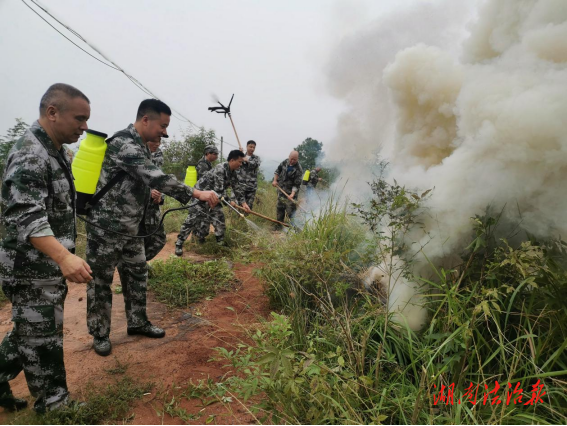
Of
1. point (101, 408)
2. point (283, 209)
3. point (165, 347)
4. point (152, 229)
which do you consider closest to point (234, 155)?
point (283, 209)

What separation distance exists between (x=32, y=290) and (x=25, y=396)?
97 cm

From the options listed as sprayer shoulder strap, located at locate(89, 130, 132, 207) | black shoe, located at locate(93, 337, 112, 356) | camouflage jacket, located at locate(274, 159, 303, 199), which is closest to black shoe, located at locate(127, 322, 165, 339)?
black shoe, located at locate(93, 337, 112, 356)

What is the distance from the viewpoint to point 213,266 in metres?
4.54

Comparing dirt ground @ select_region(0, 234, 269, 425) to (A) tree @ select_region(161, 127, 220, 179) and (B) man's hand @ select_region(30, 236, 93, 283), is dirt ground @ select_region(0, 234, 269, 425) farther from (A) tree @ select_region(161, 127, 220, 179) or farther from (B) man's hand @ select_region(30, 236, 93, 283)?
(A) tree @ select_region(161, 127, 220, 179)

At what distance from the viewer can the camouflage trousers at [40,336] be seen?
5.71ft

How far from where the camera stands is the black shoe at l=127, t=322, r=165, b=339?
2.92m

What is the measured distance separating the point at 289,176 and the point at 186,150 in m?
8.32

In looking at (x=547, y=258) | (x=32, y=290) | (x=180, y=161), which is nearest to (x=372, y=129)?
(x=547, y=258)

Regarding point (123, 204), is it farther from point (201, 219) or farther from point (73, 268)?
point (201, 219)

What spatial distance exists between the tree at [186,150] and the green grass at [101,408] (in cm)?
1309

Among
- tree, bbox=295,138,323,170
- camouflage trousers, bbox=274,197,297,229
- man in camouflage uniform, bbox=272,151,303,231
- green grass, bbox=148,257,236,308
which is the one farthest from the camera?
tree, bbox=295,138,323,170

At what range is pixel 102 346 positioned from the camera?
8.61ft

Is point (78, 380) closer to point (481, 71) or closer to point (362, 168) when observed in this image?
point (481, 71)

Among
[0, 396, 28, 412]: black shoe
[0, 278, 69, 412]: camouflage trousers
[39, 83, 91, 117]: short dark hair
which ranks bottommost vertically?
[0, 396, 28, 412]: black shoe
